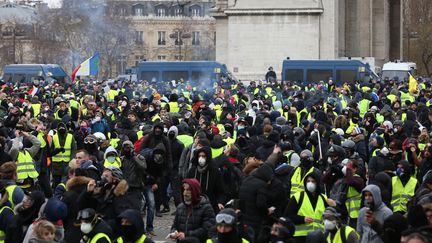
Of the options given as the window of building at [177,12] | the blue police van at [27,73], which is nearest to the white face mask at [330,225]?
the blue police van at [27,73]

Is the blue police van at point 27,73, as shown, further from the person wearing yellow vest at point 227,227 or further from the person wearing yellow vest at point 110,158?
the person wearing yellow vest at point 227,227

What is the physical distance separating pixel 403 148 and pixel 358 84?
2629 cm

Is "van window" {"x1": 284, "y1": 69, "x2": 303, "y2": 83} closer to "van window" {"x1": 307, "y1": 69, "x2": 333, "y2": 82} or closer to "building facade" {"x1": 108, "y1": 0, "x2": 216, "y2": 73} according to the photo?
"van window" {"x1": 307, "y1": 69, "x2": 333, "y2": 82}

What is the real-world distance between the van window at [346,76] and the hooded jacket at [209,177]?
105ft

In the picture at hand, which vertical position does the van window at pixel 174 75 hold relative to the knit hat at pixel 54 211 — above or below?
above

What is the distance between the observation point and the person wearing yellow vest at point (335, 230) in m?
12.6

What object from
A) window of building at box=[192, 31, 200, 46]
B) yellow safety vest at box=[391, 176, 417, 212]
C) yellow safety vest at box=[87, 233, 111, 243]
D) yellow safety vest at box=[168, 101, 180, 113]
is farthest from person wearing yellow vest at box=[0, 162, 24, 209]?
window of building at box=[192, 31, 200, 46]

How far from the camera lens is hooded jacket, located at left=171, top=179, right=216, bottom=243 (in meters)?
13.5

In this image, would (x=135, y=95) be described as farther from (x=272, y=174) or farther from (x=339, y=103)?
(x=272, y=174)

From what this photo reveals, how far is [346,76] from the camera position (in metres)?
48.2

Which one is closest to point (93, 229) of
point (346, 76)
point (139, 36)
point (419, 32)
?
point (346, 76)

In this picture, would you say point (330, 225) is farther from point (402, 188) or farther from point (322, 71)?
point (322, 71)

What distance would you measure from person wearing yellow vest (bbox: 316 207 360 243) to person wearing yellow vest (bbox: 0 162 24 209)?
11.5ft

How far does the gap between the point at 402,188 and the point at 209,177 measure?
2.46 metres
